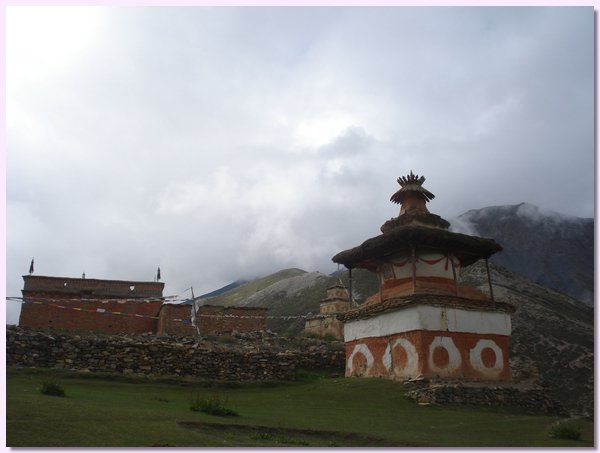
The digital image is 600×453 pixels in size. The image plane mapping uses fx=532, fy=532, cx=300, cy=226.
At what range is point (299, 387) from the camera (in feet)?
66.0

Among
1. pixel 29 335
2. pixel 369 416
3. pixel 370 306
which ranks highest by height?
pixel 370 306

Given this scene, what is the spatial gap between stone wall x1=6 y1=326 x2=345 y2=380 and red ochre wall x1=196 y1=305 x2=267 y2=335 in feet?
Result: 42.7

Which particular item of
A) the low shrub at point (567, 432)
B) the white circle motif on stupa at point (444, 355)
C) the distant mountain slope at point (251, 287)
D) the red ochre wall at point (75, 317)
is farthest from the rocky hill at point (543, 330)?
the distant mountain slope at point (251, 287)

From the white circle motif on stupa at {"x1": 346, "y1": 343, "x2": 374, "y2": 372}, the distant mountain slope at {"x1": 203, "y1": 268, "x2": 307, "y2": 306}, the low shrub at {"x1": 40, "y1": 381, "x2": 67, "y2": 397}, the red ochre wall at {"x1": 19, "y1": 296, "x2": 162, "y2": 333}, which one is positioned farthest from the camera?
the distant mountain slope at {"x1": 203, "y1": 268, "x2": 307, "y2": 306}

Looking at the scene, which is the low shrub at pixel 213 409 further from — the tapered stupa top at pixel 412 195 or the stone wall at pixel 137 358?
the tapered stupa top at pixel 412 195

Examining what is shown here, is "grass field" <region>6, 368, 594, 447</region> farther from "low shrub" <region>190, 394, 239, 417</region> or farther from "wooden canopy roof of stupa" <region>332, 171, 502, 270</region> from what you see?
"wooden canopy roof of stupa" <region>332, 171, 502, 270</region>

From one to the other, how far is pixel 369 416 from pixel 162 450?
8.03m

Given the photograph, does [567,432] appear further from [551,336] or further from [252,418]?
[551,336]

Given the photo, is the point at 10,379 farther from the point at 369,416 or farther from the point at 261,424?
the point at 369,416

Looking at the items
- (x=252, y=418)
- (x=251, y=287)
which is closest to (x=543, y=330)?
(x=252, y=418)

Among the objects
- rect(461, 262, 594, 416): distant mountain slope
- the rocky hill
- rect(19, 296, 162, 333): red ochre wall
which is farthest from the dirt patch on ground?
rect(19, 296, 162, 333): red ochre wall

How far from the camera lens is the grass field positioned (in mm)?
8688

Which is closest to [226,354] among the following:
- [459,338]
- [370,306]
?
[370,306]

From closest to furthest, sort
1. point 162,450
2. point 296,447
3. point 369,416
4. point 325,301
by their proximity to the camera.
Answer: point 162,450
point 296,447
point 369,416
point 325,301
